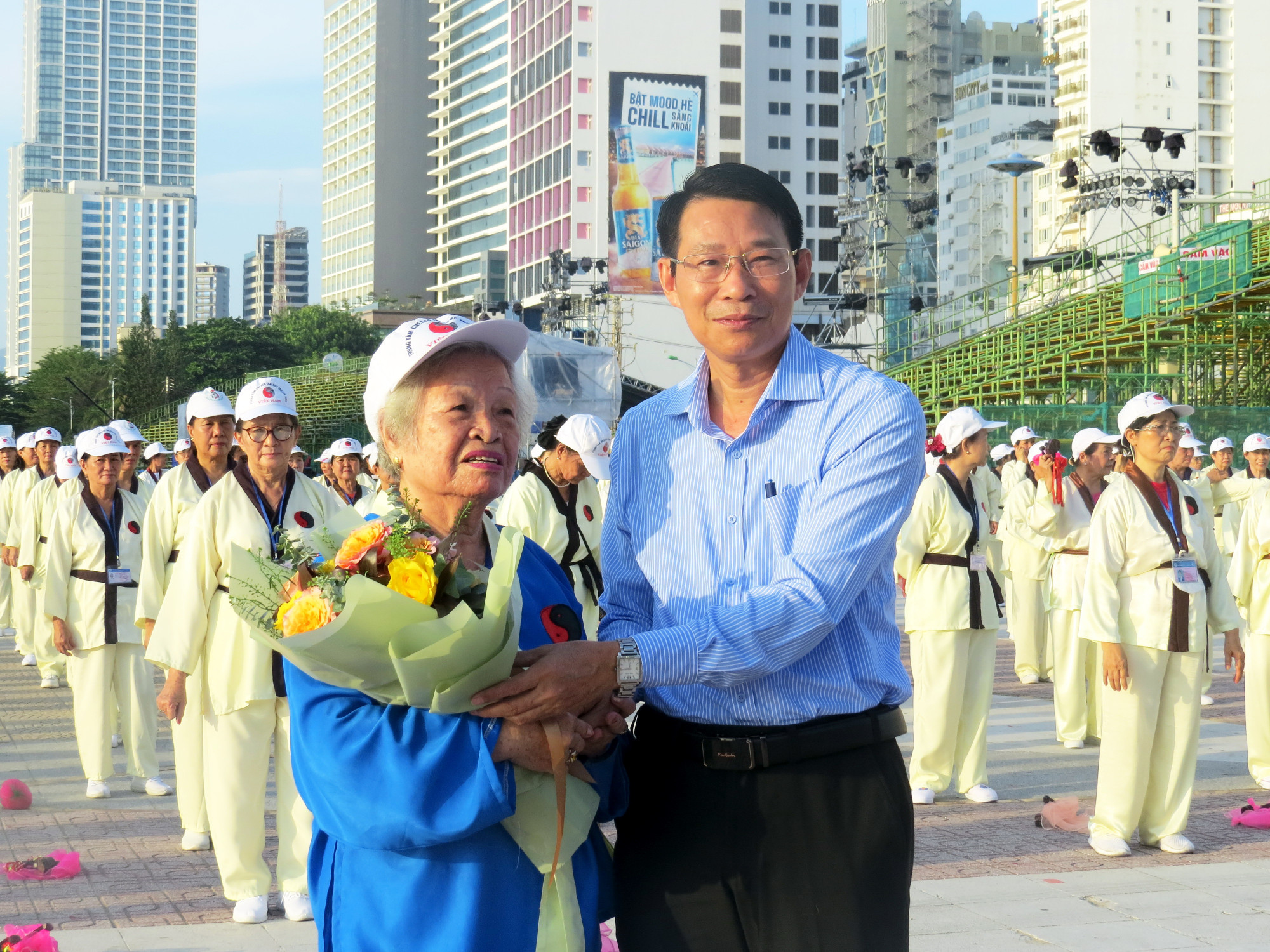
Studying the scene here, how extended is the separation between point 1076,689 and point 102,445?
23.7 ft

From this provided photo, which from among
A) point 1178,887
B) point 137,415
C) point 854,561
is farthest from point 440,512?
point 137,415

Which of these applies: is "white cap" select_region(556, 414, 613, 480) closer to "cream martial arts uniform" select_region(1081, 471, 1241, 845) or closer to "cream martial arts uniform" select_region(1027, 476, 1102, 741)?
"cream martial arts uniform" select_region(1081, 471, 1241, 845)

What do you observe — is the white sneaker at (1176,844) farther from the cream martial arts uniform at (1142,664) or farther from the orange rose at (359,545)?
the orange rose at (359,545)

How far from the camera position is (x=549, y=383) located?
4584 cm

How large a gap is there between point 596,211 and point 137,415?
115ft

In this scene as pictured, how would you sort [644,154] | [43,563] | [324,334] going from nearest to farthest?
[43,563] → [644,154] → [324,334]

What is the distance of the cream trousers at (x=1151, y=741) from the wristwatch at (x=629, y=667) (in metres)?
5.44

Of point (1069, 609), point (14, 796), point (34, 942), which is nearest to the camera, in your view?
point (34, 942)

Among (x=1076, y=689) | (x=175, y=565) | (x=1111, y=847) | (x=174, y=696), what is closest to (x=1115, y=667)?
(x=1111, y=847)

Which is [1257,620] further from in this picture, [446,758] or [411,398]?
[446,758]

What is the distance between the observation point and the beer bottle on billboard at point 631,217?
246ft

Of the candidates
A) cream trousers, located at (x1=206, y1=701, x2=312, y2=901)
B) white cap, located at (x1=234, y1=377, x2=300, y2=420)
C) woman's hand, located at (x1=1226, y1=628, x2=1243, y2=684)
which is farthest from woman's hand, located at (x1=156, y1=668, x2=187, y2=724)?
woman's hand, located at (x1=1226, y1=628, x2=1243, y2=684)

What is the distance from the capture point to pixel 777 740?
9.15 ft

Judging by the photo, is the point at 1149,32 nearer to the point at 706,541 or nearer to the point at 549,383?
the point at 549,383
